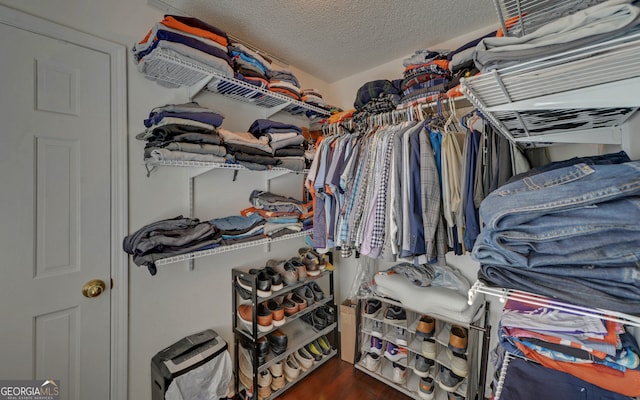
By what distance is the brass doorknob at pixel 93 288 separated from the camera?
111 cm

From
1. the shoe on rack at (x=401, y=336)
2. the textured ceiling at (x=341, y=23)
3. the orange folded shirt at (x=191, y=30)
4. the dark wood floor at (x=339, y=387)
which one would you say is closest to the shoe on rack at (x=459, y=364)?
the shoe on rack at (x=401, y=336)

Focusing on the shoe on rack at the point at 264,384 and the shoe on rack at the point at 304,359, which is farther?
the shoe on rack at the point at 304,359

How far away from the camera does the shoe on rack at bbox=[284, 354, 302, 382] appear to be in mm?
1682

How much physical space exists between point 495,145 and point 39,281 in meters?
1.96

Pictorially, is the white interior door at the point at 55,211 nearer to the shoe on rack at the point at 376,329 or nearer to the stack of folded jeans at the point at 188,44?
the stack of folded jeans at the point at 188,44

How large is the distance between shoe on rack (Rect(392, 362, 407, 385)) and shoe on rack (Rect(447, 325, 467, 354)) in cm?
42

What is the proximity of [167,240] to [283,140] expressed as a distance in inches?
33.4

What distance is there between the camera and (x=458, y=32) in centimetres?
160

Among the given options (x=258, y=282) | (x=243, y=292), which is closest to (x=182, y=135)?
(x=258, y=282)

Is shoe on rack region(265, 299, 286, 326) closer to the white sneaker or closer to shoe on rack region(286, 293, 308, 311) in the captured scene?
shoe on rack region(286, 293, 308, 311)

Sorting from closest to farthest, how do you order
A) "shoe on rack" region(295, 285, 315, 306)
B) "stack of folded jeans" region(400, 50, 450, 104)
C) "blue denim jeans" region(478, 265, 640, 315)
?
"blue denim jeans" region(478, 265, 640, 315)
"stack of folded jeans" region(400, 50, 450, 104)
"shoe on rack" region(295, 285, 315, 306)

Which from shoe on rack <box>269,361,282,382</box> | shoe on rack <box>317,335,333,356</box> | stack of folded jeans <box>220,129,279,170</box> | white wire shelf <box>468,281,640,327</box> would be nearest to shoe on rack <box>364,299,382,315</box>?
shoe on rack <box>317,335,333,356</box>

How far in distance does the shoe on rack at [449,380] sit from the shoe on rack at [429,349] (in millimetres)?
94

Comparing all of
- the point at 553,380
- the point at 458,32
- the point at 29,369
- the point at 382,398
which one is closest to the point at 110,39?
the point at 29,369
